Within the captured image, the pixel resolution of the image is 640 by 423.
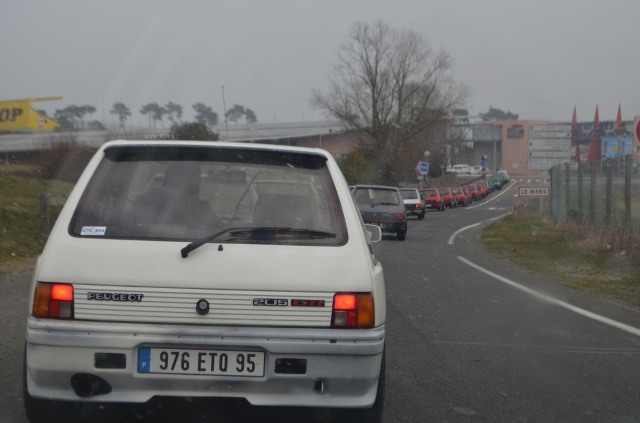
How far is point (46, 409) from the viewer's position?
3916 millimetres

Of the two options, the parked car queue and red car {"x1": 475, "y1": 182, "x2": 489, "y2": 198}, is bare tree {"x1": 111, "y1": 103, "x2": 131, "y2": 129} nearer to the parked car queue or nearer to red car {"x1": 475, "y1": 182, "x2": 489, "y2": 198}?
the parked car queue

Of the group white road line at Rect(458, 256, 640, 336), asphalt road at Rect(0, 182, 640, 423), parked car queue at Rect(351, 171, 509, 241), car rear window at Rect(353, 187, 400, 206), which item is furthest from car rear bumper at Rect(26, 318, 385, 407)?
car rear window at Rect(353, 187, 400, 206)

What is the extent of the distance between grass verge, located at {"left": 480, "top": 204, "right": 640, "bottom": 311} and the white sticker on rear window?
788cm

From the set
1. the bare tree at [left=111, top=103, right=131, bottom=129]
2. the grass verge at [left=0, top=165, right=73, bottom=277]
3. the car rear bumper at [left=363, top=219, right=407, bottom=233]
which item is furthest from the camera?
the car rear bumper at [left=363, top=219, right=407, bottom=233]

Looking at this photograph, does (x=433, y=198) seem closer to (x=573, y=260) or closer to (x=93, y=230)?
(x=573, y=260)

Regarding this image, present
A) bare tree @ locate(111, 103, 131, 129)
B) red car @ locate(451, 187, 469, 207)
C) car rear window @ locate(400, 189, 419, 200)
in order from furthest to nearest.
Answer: red car @ locate(451, 187, 469, 207) → car rear window @ locate(400, 189, 419, 200) → bare tree @ locate(111, 103, 131, 129)

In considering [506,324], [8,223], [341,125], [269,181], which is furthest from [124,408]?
[341,125]

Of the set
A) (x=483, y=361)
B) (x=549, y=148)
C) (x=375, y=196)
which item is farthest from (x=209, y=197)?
(x=549, y=148)

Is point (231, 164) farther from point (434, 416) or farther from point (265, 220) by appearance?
point (434, 416)

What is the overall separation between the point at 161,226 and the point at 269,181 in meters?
0.68

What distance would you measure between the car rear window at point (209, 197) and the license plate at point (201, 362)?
0.56 m

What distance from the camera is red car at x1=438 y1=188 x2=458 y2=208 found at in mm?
54975

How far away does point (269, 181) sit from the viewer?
14.5ft

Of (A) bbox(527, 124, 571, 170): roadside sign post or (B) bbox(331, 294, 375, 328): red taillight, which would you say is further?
(A) bbox(527, 124, 571, 170): roadside sign post
